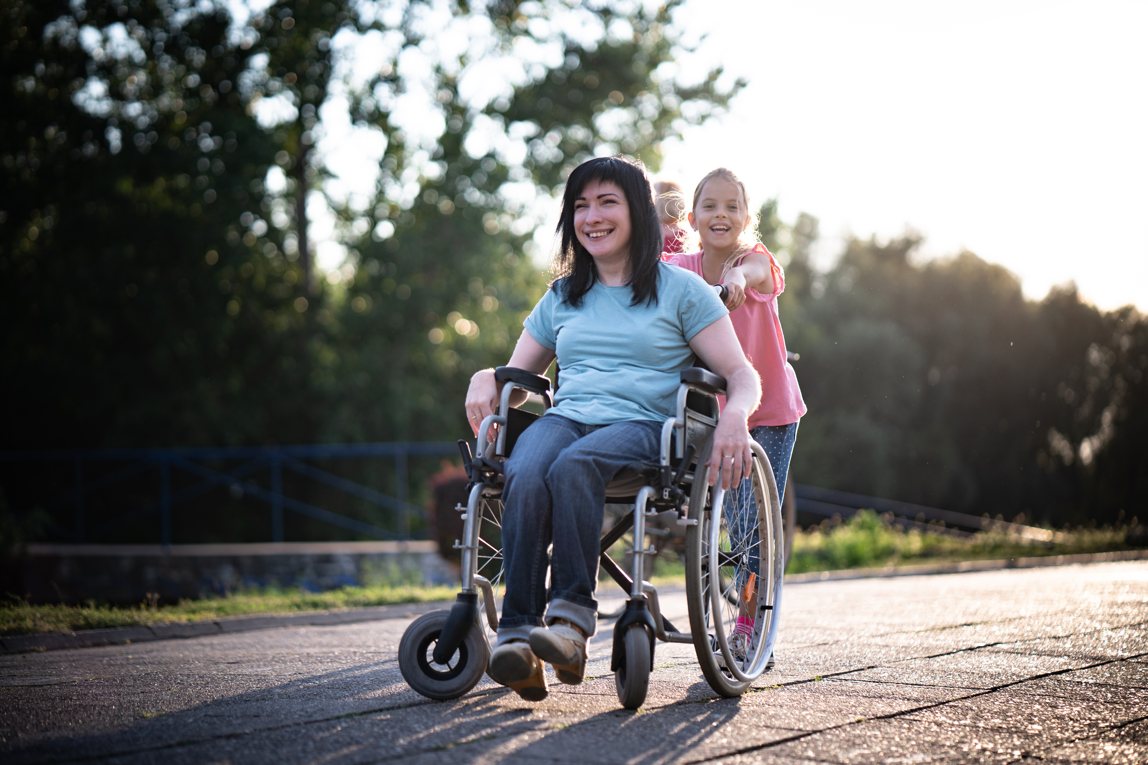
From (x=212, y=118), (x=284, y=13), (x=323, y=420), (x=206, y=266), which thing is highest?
(x=284, y=13)

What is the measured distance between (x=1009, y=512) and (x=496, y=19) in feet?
46.1

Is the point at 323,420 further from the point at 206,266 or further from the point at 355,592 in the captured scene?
the point at 355,592

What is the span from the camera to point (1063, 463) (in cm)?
2550

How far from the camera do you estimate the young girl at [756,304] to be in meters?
4.05

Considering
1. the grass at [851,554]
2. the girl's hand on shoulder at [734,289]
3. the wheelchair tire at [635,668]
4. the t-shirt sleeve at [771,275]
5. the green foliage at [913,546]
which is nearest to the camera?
the wheelchair tire at [635,668]

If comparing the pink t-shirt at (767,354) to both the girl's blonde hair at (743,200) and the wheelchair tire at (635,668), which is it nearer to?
the girl's blonde hair at (743,200)

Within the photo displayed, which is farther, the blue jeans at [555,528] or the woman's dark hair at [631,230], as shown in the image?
the woman's dark hair at [631,230]

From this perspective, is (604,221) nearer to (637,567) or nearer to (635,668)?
(637,567)

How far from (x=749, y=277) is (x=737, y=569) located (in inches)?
34.5

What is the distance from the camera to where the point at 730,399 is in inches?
130

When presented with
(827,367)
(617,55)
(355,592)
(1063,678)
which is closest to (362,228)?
(617,55)

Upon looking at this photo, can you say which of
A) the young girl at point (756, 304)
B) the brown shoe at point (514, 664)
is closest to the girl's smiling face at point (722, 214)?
the young girl at point (756, 304)

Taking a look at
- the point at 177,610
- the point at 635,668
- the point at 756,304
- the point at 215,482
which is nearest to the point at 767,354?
the point at 756,304

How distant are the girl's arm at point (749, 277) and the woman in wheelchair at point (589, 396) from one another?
0.34 metres
